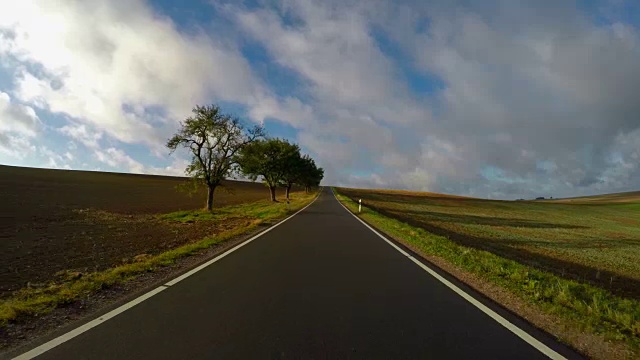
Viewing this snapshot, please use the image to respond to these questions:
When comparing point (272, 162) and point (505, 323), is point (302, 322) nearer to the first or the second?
point (505, 323)

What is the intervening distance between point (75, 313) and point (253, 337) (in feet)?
9.14

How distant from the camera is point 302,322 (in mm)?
5246

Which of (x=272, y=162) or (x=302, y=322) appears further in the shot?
(x=272, y=162)

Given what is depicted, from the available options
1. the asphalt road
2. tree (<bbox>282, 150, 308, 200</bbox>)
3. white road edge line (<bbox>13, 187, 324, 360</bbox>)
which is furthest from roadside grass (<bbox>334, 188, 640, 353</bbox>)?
tree (<bbox>282, 150, 308, 200</bbox>)

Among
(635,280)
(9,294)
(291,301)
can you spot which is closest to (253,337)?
(291,301)

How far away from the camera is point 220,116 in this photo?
112 feet

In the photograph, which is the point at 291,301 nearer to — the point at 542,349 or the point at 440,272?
the point at 542,349

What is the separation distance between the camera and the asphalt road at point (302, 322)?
14.2 ft

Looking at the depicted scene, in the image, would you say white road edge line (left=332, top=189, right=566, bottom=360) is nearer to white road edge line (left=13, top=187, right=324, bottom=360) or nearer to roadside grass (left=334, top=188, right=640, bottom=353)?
roadside grass (left=334, top=188, right=640, bottom=353)

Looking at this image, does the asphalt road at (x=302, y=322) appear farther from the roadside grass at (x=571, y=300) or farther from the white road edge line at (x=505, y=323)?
the roadside grass at (x=571, y=300)

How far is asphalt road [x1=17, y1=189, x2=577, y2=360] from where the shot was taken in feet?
14.2

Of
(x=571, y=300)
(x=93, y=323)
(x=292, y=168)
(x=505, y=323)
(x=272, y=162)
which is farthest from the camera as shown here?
(x=292, y=168)

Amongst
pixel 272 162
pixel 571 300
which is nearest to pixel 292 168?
pixel 272 162

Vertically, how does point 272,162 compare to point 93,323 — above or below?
above
